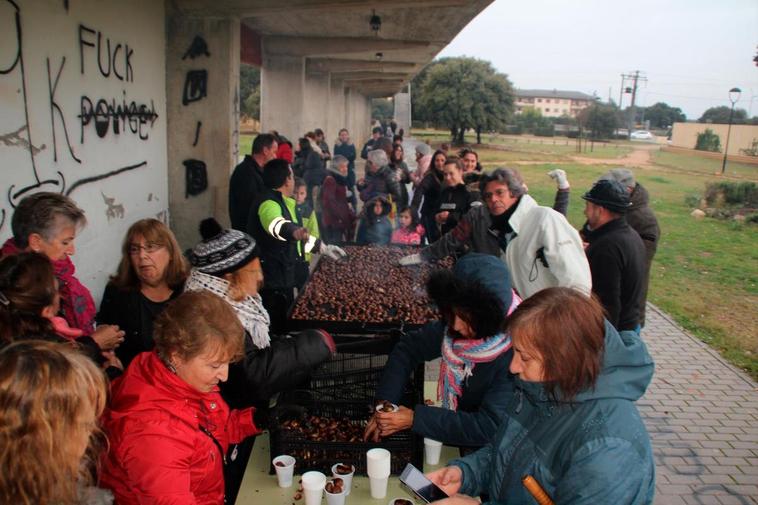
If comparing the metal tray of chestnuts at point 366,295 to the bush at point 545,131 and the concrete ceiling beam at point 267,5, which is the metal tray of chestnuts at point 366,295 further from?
the bush at point 545,131

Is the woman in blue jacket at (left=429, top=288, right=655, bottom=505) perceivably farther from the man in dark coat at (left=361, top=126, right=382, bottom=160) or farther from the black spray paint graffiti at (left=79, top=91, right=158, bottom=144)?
the man in dark coat at (left=361, top=126, right=382, bottom=160)

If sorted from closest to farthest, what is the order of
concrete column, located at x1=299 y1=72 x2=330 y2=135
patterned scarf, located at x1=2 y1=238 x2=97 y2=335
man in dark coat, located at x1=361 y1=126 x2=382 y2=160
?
patterned scarf, located at x1=2 y1=238 x2=97 y2=335
man in dark coat, located at x1=361 y1=126 x2=382 y2=160
concrete column, located at x1=299 y1=72 x2=330 y2=135

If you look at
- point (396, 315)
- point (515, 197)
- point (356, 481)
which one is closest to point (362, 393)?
point (356, 481)

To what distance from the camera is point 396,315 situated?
4504 mm

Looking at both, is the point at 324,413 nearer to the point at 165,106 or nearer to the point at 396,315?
the point at 396,315

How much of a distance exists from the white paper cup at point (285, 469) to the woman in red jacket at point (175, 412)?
0.80 ft

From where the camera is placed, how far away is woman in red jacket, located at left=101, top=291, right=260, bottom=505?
6.38ft

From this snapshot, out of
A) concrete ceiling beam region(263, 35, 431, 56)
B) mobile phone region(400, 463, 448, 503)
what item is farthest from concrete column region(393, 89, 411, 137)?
mobile phone region(400, 463, 448, 503)

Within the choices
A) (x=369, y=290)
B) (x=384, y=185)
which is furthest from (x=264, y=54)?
(x=369, y=290)

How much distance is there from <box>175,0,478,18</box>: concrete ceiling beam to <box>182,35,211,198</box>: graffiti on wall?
40 centimetres

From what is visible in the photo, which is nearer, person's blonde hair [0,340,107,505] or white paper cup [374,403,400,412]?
person's blonde hair [0,340,107,505]

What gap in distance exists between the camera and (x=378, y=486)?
2441 mm

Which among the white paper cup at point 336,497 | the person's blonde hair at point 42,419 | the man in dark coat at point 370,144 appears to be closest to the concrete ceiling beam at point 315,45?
the man in dark coat at point 370,144

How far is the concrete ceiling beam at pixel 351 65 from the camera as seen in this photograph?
18547mm
